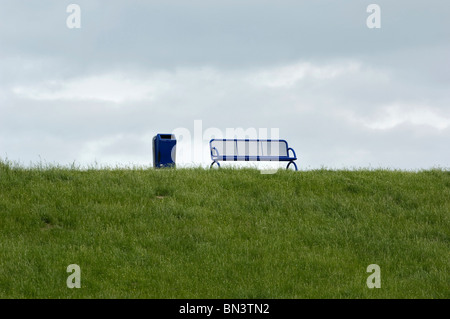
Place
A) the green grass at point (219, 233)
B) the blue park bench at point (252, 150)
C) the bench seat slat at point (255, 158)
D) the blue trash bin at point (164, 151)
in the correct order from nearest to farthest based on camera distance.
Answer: the green grass at point (219, 233), the blue trash bin at point (164, 151), the bench seat slat at point (255, 158), the blue park bench at point (252, 150)

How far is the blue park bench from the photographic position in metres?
16.8

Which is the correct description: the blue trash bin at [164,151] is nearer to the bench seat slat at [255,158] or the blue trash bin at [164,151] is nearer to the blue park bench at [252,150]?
the blue park bench at [252,150]

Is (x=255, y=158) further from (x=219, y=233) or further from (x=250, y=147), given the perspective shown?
(x=219, y=233)

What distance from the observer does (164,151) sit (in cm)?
1645

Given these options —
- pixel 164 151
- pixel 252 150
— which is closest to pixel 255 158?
pixel 252 150

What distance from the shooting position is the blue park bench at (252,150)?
1678cm

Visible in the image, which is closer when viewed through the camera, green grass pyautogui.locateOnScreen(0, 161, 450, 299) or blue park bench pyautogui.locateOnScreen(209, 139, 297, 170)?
green grass pyautogui.locateOnScreen(0, 161, 450, 299)

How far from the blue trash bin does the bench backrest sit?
1191 millimetres

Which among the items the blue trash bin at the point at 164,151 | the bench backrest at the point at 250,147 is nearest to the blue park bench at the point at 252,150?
the bench backrest at the point at 250,147

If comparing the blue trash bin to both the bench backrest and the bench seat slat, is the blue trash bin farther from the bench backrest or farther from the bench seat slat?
the bench seat slat

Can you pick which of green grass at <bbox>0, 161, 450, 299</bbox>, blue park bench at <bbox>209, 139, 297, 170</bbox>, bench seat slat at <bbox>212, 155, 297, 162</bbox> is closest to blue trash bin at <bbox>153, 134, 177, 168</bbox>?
blue park bench at <bbox>209, 139, 297, 170</bbox>

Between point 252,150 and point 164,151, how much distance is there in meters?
2.76
